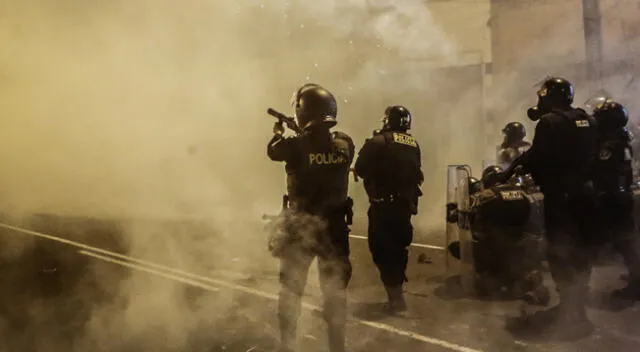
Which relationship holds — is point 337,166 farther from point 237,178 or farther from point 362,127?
point 362,127

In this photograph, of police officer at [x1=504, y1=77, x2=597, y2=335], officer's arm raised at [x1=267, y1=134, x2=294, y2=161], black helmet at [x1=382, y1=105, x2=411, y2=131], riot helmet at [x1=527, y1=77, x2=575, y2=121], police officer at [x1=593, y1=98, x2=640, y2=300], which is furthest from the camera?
police officer at [x1=593, y1=98, x2=640, y2=300]

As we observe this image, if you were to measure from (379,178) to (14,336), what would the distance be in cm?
270

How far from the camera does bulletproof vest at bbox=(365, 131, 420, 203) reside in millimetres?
4152

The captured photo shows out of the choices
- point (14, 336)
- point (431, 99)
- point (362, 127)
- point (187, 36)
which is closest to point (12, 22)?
point (187, 36)

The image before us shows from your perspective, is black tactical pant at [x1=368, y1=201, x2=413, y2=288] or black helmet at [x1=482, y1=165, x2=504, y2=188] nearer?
black tactical pant at [x1=368, y1=201, x2=413, y2=288]

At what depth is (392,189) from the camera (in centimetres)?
423

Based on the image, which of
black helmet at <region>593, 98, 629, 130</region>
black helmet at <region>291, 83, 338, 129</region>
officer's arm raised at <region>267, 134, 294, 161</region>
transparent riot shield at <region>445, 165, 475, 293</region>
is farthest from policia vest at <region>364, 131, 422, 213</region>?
black helmet at <region>593, 98, 629, 130</region>

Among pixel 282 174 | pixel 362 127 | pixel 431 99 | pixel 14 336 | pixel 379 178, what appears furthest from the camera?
pixel 431 99

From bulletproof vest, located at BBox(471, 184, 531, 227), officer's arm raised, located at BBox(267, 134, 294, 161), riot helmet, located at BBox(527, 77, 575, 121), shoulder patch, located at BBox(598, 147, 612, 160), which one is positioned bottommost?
bulletproof vest, located at BBox(471, 184, 531, 227)

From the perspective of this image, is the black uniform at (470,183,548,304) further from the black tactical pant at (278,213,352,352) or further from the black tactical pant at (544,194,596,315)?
the black tactical pant at (278,213,352,352)

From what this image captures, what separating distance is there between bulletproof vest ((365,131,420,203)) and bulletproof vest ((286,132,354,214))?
98 centimetres

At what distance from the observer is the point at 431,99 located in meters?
9.15

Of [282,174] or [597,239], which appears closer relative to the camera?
[597,239]

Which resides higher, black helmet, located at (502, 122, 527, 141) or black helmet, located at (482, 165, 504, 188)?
black helmet, located at (502, 122, 527, 141)
